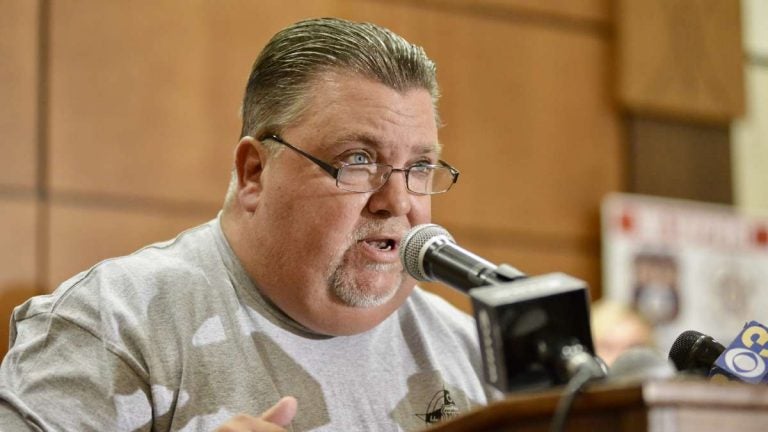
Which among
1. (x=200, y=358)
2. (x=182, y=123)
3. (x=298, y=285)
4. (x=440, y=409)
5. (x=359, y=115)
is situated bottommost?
(x=440, y=409)

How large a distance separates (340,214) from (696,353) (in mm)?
660

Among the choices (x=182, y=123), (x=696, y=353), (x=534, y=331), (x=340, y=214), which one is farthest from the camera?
(x=182, y=123)

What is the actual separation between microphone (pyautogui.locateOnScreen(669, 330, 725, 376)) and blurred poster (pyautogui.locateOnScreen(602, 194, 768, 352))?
3.20 metres

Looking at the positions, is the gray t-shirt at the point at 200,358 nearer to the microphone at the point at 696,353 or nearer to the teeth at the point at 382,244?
the teeth at the point at 382,244

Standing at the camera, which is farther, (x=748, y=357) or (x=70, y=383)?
(x=70, y=383)

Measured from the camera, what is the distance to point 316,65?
6.97 feet

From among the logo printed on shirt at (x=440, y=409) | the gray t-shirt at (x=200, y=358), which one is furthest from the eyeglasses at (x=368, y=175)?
the logo printed on shirt at (x=440, y=409)

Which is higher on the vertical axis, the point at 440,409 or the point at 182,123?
the point at 182,123

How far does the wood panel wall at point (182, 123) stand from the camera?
387cm

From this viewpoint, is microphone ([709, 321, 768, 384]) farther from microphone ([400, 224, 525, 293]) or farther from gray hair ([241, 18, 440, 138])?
gray hair ([241, 18, 440, 138])

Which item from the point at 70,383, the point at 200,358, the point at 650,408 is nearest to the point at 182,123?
the point at 200,358

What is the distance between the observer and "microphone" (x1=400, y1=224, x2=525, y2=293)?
1.51 meters

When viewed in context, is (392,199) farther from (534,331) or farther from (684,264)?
(684,264)

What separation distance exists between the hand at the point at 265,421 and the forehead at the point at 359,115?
61cm
